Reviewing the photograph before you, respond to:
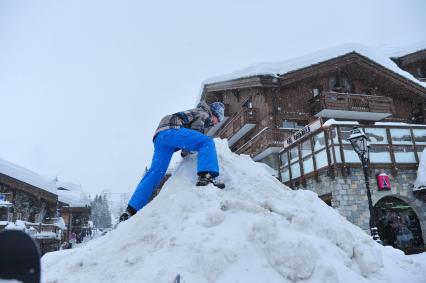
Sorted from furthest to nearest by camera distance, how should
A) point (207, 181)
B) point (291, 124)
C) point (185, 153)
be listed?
point (291, 124)
point (185, 153)
point (207, 181)

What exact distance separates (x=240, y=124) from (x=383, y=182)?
1030 centimetres

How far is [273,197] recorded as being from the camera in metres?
3.75

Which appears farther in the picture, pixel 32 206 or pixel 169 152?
pixel 32 206

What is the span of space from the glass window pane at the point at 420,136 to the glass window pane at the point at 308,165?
14.3 feet

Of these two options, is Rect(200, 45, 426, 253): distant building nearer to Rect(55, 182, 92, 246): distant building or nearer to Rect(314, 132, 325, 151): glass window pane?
Rect(314, 132, 325, 151): glass window pane

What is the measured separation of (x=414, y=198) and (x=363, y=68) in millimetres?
10287

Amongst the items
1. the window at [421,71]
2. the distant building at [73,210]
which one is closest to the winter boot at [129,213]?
the distant building at [73,210]

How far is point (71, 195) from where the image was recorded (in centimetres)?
3347

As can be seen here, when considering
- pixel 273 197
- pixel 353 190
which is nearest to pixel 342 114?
pixel 353 190

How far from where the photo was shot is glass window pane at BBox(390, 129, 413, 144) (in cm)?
1398

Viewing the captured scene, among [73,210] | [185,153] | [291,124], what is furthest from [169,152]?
[73,210]

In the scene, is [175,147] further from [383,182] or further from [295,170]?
[295,170]

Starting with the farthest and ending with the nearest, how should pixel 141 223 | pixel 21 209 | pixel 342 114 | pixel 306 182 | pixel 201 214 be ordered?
pixel 21 209, pixel 342 114, pixel 306 182, pixel 141 223, pixel 201 214

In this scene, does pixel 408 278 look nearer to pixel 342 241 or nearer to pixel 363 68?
pixel 342 241
